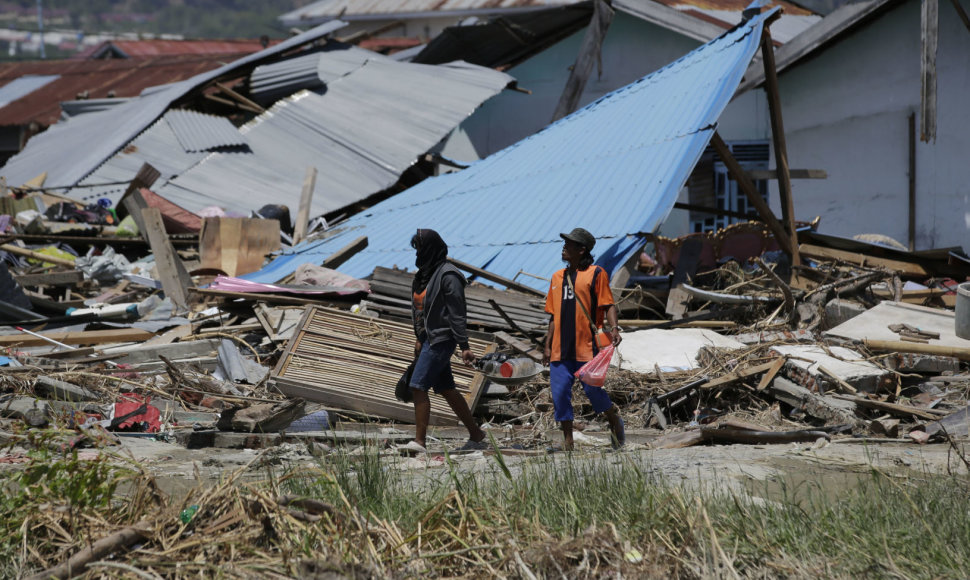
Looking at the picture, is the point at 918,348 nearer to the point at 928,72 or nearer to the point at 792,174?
the point at 792,174

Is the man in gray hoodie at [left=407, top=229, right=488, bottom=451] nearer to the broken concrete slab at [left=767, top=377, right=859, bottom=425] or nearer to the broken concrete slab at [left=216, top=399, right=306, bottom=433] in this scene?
the broken concrete slab at [left=216, top=399, right=306, bottom=433]

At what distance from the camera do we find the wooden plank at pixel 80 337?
30.7ft

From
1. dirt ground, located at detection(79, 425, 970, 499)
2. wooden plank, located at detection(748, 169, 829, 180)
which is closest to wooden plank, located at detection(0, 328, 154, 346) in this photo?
dirt ground, located at detection(79, 425, 970, 499)

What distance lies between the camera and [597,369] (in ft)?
19.6

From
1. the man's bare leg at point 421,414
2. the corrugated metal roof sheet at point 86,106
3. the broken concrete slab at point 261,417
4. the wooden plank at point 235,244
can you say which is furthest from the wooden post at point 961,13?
the corrugated metal roof sheet at point 86,106

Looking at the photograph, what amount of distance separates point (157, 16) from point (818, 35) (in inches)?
4596

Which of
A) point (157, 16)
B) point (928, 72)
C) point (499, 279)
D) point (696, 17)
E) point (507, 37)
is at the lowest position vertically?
point (499, 279)

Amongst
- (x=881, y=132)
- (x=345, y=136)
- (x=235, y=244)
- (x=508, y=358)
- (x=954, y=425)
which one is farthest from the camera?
(x=345, y=136)

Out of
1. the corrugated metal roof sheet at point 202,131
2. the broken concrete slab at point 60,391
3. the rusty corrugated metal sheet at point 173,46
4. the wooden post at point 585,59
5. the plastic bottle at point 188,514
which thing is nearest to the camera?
the plastic bottle at point 188,514

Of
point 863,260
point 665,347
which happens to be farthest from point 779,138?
point 665,347

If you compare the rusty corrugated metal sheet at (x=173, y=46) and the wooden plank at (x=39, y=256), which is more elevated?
the rusty corrugated metal sheet at (x=173, y=46)

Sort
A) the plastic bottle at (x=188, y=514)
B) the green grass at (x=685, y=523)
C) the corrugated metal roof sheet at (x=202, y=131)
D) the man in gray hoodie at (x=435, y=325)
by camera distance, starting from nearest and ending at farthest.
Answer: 1. the green grass at (x=685, y=523)
2. the plastic bottle at (x=188, y=514)
3. the man in gray hoodie at (x=435, y=325)
4. the corrugated metal roof sheet at (x=202, y=131)

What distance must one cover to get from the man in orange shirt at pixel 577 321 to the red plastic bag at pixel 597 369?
6.4 inches

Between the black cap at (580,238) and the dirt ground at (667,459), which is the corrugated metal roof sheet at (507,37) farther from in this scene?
the dirt ground at (667,459)
